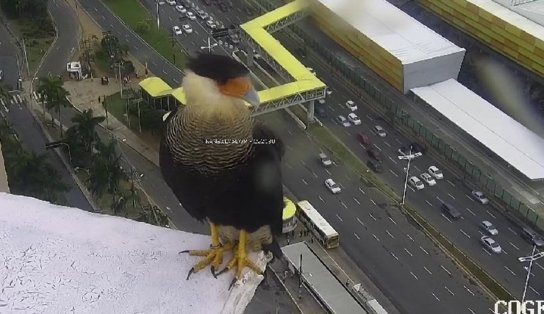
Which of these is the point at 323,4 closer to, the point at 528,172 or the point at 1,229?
the point at 528,172

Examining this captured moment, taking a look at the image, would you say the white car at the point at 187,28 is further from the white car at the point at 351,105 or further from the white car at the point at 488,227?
the white car at the point at 488,227

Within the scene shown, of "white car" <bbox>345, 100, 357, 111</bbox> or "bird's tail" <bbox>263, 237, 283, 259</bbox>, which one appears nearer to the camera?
"bird's tail" <bbox>263, 237, 283, 259</bbox>

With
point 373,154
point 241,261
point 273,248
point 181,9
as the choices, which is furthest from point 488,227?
point 181,9

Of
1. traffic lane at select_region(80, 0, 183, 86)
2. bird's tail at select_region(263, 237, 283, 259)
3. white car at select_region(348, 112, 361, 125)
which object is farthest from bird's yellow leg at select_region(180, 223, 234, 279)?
traffic lane at select_region(80, 0, 183, 86)

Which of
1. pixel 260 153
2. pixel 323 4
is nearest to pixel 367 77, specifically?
pixel 323 4

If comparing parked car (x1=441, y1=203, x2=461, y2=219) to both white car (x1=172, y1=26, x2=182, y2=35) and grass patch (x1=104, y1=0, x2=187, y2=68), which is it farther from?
white car (x1=172, y1=26, x2=182, y2=35)

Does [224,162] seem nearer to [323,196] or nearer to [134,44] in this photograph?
[323,196]
